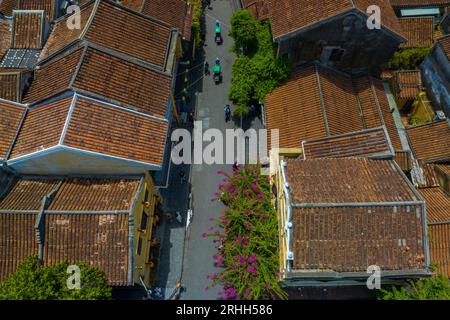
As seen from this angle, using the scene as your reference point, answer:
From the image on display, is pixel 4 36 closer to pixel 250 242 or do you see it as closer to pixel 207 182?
pixel 207 182

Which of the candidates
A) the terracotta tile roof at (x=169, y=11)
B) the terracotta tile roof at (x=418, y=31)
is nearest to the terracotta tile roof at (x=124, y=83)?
the terracotta tile roof at (x=169, y=11)

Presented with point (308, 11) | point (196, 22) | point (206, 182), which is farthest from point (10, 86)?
point (308, 11)

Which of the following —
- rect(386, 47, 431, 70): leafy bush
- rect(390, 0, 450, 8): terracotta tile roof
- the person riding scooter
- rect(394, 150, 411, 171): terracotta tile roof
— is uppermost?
rect(390, 0, 450, 8): terracotta tile roof

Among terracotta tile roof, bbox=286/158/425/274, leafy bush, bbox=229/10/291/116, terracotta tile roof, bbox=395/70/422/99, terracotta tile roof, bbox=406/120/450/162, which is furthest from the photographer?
terracotta tile roof, bbox=395/70/422/99

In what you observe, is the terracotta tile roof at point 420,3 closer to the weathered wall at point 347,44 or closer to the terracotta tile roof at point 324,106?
the weathered wall at point 347,44

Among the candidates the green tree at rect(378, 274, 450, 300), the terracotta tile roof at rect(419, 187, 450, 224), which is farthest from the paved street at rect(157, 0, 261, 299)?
the terracotta tile roof at rect(419, 187, 450, 224)

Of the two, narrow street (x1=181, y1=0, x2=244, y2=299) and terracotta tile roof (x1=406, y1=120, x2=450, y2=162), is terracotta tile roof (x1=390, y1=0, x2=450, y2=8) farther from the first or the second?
narrow street (x1=181, y1=0, x2=244, y2=299)

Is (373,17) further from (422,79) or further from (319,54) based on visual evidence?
(422,79)
